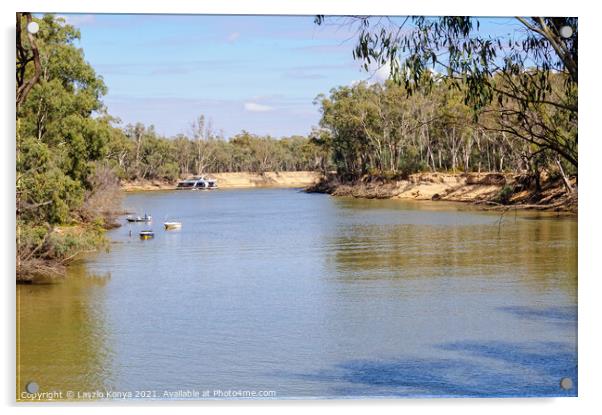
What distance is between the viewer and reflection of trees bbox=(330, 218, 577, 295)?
39.0ft

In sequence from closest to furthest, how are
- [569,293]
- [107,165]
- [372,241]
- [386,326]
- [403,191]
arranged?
[386,326]
[569,293]
[372,241]
[107,165]
[403,191]

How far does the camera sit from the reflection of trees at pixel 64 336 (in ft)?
20.6

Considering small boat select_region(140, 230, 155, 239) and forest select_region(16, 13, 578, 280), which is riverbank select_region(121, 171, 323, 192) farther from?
small boat select_region(140, 230, 155, 239)

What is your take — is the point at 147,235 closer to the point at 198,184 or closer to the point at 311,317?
the point at 311,317

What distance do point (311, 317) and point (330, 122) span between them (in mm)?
21106

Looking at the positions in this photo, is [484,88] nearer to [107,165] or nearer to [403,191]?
[107,165]

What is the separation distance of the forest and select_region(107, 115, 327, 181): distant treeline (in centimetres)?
10

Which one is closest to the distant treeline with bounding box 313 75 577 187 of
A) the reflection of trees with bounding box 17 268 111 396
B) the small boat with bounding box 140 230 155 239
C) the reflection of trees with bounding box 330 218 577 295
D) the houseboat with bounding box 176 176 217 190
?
the houseboat with bounding box 176 176 217 190

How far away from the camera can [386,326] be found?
8516 mm

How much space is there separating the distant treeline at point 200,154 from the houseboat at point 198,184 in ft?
1.26

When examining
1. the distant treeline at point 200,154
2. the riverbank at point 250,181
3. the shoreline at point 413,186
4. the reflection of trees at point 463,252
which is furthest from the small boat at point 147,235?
the shoreline at point 413,186

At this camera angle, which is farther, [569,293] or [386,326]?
[569,293]

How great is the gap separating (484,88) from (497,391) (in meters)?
2.18

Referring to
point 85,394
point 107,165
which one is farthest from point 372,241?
point 85,394
